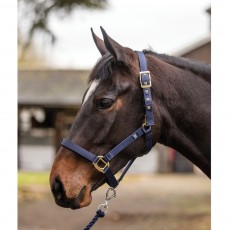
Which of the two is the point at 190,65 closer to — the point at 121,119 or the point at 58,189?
the point at 121,119

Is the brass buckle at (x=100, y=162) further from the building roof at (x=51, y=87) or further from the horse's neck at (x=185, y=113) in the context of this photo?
the building roof at (x=51, y=87)

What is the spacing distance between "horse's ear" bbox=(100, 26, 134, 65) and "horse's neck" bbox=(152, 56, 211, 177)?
0.16 m

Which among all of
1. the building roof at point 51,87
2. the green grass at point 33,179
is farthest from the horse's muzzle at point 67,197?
the building roof at point 51,87

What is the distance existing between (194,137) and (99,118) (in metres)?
0.51

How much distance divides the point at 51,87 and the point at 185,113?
1677 centimetres

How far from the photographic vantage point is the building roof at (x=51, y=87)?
17.1 m

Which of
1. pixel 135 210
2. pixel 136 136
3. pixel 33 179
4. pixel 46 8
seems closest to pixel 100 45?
pixel 136 136

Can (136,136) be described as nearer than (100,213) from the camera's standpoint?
Yes

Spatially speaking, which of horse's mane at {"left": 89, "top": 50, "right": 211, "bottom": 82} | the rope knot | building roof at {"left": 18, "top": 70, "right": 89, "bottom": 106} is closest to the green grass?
building roof at {"left": 18, "top": 70, "right": 89, "bottom": 106}

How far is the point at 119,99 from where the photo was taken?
2.32 metres

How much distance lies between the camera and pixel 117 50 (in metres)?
2.30

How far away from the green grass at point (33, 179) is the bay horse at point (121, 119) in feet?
34.6
